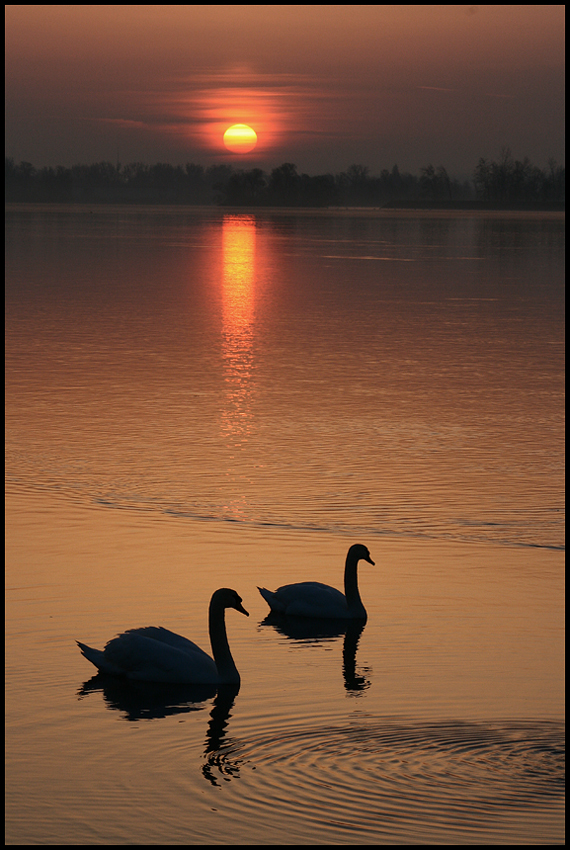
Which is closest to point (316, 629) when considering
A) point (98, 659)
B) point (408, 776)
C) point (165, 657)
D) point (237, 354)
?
point (165, 657)

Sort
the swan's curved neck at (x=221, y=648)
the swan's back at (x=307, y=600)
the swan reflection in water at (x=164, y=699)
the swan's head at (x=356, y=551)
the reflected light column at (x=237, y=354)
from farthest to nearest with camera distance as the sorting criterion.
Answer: the reflected light column at (x=237, y=354)
the swan's head at (x=356, y=551)
the swan's back at (x=307, y=600)
the swan's curved neck at (x=221, y=648)
the swan reflection in water at (x=164, y=699)

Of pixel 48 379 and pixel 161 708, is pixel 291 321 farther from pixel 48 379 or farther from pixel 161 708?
pixel 161 708

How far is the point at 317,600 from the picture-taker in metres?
10.9

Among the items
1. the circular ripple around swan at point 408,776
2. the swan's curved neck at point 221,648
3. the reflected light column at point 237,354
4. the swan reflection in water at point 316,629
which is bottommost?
the circular ripple around swan at point 408,776

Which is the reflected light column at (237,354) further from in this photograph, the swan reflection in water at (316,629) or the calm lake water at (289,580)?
the swan reflection in water at (316,629)

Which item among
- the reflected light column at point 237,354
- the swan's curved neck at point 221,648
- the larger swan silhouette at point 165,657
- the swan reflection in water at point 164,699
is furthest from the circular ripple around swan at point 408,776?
the reflected light column at point 237,354

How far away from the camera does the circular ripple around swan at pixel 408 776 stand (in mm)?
7219

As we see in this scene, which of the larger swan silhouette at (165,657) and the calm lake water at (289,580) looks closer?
the calm lake water at (289,580)

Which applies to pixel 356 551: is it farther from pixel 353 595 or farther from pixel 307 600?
pixel 307 600

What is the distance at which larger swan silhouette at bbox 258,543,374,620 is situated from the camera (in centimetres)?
1080

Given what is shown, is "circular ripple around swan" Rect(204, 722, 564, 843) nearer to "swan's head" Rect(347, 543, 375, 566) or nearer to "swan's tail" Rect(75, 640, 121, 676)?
"swan's tail" Rect(75, 640, 121, 676)

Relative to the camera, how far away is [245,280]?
167 feet

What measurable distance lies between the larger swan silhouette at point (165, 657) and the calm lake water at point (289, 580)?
0.45 ft

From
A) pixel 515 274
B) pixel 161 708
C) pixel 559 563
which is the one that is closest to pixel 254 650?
pixel 161 708
